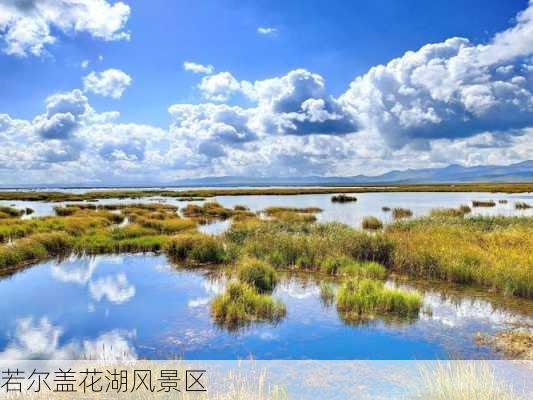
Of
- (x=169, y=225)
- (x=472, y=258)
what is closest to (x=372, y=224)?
(x=169, y=225)

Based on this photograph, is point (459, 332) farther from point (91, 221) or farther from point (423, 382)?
point (91, 221)

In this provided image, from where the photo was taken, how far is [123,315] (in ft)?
48.4

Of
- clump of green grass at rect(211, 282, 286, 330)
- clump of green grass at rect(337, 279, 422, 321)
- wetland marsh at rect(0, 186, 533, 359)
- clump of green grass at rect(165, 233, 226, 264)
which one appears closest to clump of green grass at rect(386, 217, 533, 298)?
wetland marsh at rect(0, 186, 533, 359)

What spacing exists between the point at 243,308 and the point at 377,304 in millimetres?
4053

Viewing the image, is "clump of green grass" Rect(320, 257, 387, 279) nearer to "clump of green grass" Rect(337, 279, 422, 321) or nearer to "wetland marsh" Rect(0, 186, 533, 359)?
"wetland marsh" Rect(0, 186, 533, 359)

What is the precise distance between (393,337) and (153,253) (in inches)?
688

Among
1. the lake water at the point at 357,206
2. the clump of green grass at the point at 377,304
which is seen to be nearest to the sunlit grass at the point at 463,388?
the clump of green grass at the point at 377,304

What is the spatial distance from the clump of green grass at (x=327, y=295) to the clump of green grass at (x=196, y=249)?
776 centimetres

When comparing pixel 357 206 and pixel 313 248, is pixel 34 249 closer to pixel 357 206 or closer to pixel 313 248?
pixel 313 248

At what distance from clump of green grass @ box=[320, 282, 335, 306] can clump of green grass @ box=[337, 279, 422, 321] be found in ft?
1.97

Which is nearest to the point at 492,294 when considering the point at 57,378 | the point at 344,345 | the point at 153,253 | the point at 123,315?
the point at 344,345

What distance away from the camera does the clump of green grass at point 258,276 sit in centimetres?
1708

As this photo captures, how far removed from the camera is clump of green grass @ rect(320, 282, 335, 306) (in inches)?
606

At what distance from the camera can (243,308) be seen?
1366 cm
